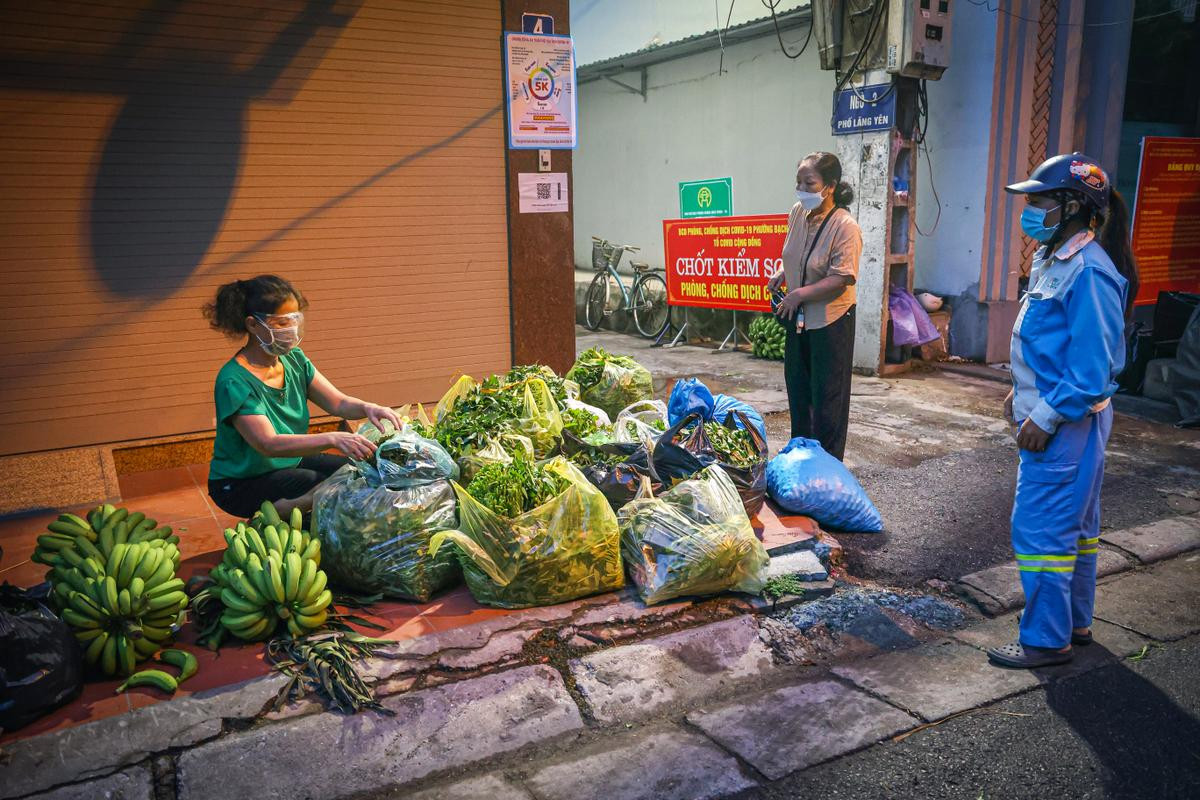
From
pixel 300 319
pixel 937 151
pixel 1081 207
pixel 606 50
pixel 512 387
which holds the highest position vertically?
pixel 606 50

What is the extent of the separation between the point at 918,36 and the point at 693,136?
6.34 meters

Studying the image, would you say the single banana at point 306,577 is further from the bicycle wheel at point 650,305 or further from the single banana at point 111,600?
the bicycle wheel at point 650,305

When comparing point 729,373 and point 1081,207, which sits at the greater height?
A: point 1081,207

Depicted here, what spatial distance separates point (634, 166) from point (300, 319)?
1255 centimetres

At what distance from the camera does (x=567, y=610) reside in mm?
3971

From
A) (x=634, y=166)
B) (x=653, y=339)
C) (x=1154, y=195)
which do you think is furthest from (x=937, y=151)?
(x=634, y=166)

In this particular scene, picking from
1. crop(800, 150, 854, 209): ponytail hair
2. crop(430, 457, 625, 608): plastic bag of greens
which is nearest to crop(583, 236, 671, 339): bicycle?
crop(800, 150, 854, 209): ponytail hair

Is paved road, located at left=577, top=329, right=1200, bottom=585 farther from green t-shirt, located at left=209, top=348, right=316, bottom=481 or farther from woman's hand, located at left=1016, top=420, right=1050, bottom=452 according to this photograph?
green t-shirt, located at left=209, top=348, right=316, bottom=481

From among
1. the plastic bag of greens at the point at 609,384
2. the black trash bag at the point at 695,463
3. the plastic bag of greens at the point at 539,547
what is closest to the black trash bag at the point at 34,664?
the plastic bag of greens at the point at 539,547

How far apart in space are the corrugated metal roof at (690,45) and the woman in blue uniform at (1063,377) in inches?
308

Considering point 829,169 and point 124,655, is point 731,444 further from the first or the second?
point 124,655

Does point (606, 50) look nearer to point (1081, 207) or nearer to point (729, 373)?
point (729, 373)

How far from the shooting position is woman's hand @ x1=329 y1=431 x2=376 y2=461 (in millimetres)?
Result: 3984

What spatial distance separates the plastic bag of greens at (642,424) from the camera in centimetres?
486
